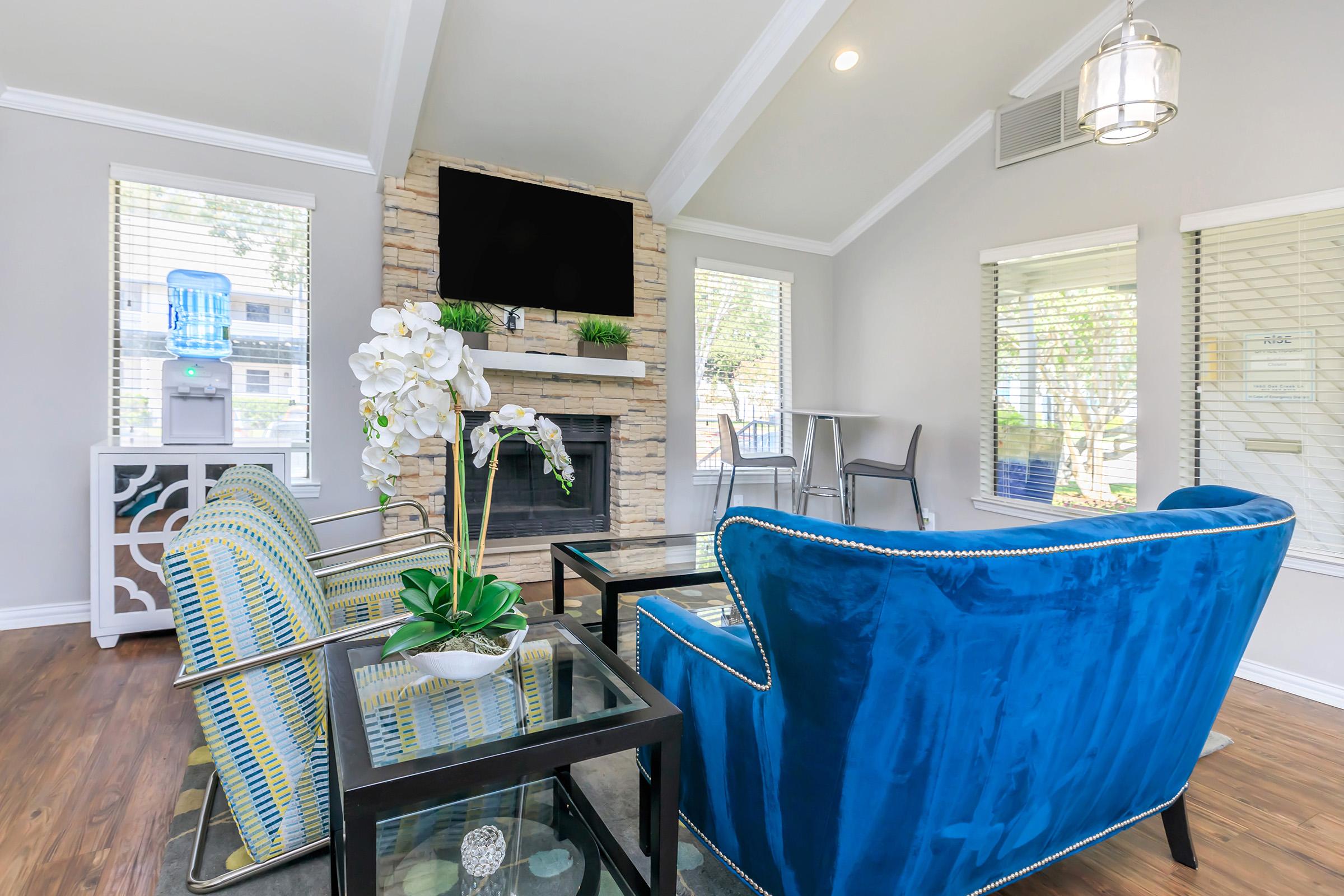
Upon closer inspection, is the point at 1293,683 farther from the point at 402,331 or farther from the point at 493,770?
the point at 402,331

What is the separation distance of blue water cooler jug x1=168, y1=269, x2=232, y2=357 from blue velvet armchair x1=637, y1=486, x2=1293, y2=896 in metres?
3.25

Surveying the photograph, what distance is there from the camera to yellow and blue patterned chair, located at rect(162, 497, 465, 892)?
4.01 ft

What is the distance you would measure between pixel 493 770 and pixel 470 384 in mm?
589

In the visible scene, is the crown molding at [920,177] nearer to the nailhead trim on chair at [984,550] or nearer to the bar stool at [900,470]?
the bar stool at [900,470]

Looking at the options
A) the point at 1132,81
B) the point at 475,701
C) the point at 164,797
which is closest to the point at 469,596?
the point at 475,701

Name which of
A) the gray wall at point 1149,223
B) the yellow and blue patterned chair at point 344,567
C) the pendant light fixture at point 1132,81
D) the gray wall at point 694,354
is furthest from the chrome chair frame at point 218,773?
the gray wall at point 1149,223

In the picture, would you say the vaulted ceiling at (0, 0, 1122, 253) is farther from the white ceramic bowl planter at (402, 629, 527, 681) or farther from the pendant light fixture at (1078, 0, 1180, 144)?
the white ceramic bowl planter at (402, 629, 527, 681)

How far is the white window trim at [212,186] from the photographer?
321 cm

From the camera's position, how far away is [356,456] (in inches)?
145

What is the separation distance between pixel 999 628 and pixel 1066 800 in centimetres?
49

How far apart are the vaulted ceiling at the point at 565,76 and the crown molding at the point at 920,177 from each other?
3cm

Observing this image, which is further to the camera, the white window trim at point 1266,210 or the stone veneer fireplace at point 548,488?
the stone veneer fireplace at point 548,488

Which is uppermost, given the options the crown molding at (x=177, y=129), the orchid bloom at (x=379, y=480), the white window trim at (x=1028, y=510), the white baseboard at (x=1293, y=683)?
the crown molding at (x=177, y=129)

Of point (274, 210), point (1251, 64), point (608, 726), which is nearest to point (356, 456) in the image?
point (274, 210)
